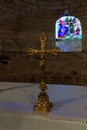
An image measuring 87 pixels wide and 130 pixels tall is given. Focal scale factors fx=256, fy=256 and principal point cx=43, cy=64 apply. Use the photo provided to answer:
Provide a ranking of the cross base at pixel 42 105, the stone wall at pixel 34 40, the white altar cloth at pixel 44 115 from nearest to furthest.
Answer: the white altar cloth at pixel 44 115 → the cross base at pixel 42 105 → the stone wall at pixel 34 40

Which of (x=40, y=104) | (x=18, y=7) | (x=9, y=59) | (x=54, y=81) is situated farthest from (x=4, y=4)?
(x=40, y=104)

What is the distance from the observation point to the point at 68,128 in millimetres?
1222

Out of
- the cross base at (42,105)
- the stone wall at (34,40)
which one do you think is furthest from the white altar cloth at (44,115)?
the stone wall at (34,40)

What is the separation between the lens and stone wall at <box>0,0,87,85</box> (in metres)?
4.78

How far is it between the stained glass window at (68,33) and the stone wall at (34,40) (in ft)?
0.31

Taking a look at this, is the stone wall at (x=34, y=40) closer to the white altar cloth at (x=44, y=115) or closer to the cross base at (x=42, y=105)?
the white altar cloth at (x=44, y=115)

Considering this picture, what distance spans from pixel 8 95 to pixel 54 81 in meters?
3.09

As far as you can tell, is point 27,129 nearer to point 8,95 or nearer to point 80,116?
point 80,116

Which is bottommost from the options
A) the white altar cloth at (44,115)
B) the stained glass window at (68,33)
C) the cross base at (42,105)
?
the white altar cloth at (44,115)

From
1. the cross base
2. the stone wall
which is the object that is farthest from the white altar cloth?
the stone wall

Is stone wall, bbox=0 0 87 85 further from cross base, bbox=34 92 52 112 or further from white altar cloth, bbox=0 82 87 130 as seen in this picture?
cross base, bbox=34 92 52 112

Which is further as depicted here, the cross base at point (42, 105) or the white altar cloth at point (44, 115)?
the cross base at point (42, 105)

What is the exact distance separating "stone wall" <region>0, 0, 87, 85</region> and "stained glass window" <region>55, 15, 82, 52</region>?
3.8 inches

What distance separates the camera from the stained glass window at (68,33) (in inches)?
191
